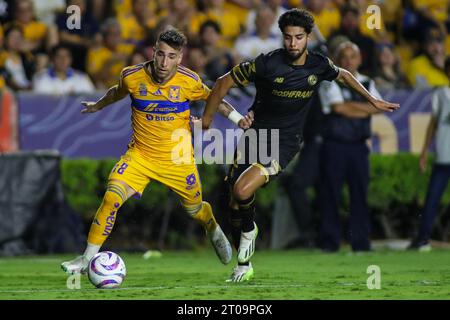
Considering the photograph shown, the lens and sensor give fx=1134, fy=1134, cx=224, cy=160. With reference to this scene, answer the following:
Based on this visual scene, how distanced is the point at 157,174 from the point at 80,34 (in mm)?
6792

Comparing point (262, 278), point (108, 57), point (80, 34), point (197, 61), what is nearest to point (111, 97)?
point (262, 278)

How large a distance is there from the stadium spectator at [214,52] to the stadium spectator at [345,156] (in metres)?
2.34

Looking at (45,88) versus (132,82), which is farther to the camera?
(45,88)

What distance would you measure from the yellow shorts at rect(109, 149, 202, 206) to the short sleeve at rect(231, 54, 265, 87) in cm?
110

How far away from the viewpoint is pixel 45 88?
15641mm

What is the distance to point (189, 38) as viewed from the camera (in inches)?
661

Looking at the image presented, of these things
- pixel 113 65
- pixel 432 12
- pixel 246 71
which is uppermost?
pixel 432 12

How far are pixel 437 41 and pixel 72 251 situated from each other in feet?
22.8

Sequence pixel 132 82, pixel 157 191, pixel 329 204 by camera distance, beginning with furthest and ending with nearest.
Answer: pixel 157 191
pixel 329 204
pixel 132 82

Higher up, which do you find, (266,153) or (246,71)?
(246,71)

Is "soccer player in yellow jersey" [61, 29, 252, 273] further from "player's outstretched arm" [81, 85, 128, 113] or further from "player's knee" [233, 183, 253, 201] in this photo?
"player's knee" [233, 183, 253, 201]

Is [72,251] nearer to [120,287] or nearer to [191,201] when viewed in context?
[191,201]

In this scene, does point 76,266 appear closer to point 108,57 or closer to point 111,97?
point 111,97
